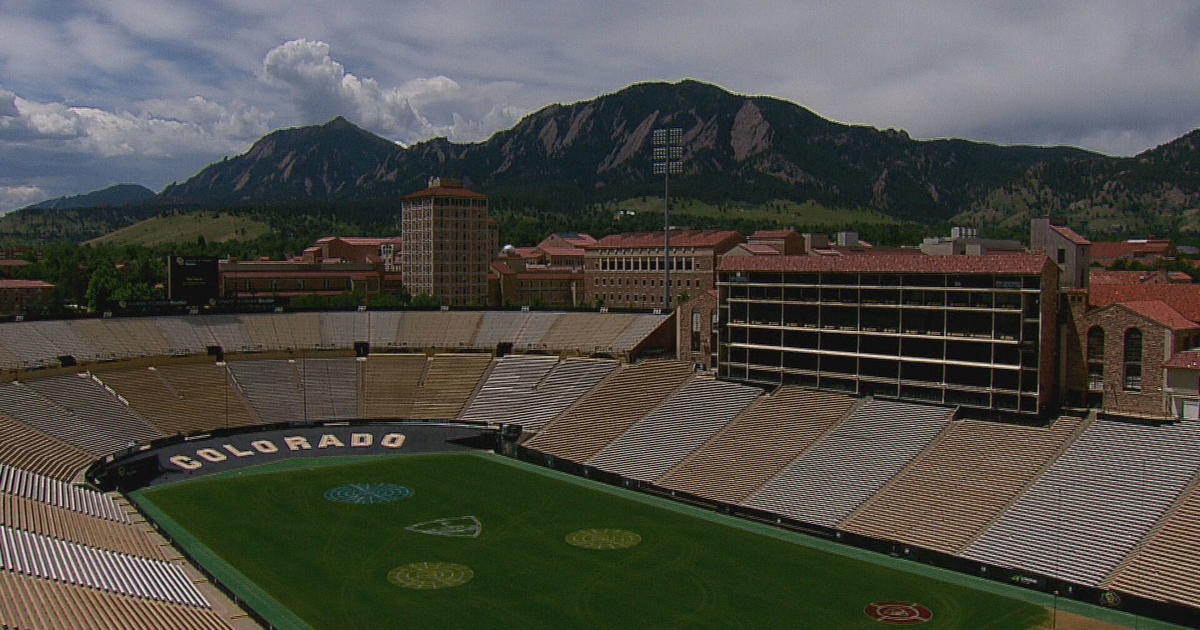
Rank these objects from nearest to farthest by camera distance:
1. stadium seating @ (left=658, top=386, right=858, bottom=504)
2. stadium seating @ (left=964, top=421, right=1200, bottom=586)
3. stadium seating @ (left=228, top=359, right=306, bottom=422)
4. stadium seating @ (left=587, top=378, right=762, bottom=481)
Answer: stadium seating @ (left=964, top=421, right=1200, bottom=586)
stadium seating @ (left=658, top=386, right=858, bottom=504)
stadium seating @ (left=587, top=378, right=762, bottom=481)
stadium seating @ (left=228, top=359, right=306, bottom=422)

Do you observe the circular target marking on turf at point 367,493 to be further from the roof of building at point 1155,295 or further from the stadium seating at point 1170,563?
the roof of building at point 1155,295

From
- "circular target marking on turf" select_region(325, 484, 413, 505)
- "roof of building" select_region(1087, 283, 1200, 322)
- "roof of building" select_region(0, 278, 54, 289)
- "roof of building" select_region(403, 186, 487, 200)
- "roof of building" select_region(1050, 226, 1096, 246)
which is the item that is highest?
"roof of building" select_region(403, 186, 487, 200)

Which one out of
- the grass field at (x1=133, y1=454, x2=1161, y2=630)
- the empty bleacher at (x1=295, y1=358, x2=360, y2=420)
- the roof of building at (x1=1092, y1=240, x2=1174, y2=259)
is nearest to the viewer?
the grass field at (x1=133, y1=454, x2=1161, y2=630)

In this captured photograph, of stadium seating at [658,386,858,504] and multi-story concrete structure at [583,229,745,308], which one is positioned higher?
multi-story concrete structure at [583,229,745,308]

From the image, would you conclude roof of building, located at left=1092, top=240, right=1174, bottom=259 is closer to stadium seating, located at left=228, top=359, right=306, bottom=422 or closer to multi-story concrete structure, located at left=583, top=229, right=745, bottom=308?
multi-story concrete structure, located at left=583, top=229, right=745, bottom=308

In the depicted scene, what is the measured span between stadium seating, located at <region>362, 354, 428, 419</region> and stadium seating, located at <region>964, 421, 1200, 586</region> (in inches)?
1592

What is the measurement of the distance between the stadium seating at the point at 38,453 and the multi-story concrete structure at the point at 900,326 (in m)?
36.3

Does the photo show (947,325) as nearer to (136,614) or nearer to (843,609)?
(843,609)

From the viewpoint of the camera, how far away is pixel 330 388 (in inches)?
2630

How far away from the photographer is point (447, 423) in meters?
62.7

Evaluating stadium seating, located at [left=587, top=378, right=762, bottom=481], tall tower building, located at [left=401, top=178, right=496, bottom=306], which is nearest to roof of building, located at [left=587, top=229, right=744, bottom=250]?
tall tower building, located at [left=401, top=178, right=496, bottom=306]

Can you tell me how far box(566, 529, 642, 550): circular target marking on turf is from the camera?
39719mm

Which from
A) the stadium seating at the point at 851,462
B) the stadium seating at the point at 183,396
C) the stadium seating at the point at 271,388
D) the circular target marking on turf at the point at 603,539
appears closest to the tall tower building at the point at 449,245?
the stadium seating at the point at 271,388

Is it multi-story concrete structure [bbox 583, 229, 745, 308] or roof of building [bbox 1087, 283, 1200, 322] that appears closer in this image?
roof of building [bbox 1087, 283, 1200, 322]
